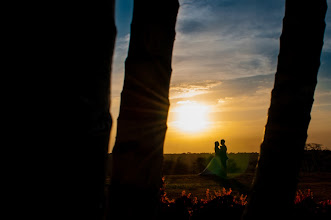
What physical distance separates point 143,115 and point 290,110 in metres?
1.36

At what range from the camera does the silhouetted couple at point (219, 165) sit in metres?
16.0

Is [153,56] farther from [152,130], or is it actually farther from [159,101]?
[152,130]

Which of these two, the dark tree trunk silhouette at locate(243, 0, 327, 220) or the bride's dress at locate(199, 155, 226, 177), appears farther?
the bride's dress at locate(199, 155, 226, 177)

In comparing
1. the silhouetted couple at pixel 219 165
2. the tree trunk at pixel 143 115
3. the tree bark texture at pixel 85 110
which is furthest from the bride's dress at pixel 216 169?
the tree bark texture at pixel 85 110

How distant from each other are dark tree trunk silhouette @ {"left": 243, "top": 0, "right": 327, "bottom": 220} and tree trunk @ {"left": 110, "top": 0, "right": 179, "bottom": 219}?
3.51ft

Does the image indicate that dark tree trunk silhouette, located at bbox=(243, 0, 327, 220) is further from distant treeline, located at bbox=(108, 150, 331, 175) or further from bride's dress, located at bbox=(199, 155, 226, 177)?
distant treeline, located at bbox=(108, 150, 331, 175)

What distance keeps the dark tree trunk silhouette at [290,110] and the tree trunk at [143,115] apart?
107cm

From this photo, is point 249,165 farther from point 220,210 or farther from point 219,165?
point 220,210

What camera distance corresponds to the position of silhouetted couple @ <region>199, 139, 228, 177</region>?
52.4 ft

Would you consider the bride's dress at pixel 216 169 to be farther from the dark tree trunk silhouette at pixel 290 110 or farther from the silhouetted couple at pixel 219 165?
the dark tree trunk silhouette at pixel 290 110

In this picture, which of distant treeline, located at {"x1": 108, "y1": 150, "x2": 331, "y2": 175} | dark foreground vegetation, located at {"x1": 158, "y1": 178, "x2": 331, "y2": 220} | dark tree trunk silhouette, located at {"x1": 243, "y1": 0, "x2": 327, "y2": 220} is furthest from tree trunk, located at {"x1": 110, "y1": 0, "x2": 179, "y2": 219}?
distant treeline, located at {"x1": 108, "y1": 150, "x2": 331, "y2": 175}

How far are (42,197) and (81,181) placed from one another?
12 centimetres

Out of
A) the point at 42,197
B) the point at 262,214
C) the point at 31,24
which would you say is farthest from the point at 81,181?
the point at 262,214

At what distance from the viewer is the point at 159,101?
2.14m
